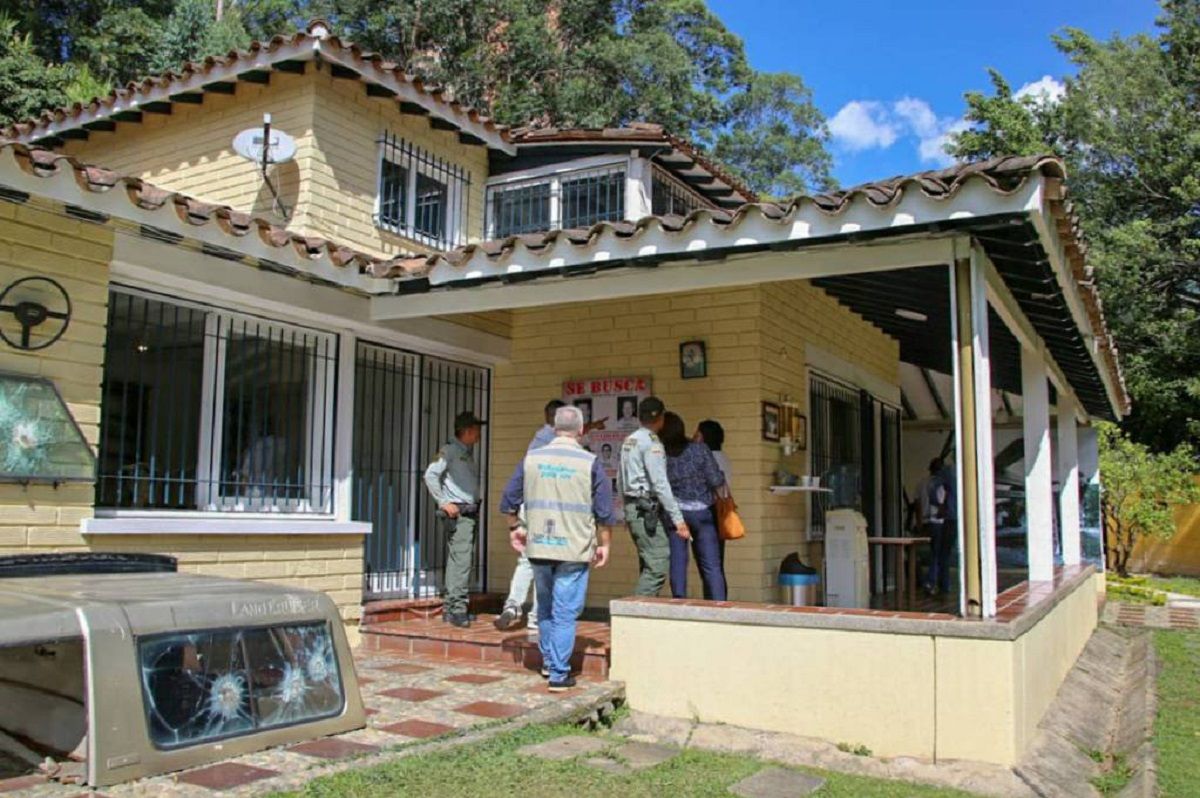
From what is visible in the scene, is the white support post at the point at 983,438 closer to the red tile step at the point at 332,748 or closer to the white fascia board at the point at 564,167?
the red tile step at the point at 332,748

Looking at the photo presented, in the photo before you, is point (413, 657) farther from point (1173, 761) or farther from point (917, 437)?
point (917, 437)

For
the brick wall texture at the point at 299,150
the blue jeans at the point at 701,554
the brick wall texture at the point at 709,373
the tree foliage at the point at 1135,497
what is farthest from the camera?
the tree foliage at the point at 1135,497

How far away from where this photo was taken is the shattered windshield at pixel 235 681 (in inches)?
144

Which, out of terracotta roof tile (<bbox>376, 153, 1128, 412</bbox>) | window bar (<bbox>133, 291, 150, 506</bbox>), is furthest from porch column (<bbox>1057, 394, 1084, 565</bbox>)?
window bar (<bbox>133, 291, 150, 506</bbox>)

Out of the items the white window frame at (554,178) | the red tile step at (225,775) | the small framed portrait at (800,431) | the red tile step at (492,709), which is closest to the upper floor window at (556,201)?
the white window frame at (554,178)

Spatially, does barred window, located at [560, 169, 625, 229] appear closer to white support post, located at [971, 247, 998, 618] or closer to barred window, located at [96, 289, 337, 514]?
barred window, located at [96, 289, 337, 514]

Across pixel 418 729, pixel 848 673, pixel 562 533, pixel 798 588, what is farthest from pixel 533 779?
pixel 798 588

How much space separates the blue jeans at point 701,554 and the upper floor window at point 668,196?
4.62 m

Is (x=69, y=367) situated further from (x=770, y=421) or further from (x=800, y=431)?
(x=800, y=431)

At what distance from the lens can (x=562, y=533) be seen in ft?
18.7

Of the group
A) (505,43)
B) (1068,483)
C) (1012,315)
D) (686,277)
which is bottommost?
(1068,483)

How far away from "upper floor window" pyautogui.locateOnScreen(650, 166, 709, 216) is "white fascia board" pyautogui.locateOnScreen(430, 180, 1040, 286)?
14.5 feet

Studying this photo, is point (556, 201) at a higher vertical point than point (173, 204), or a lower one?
higher

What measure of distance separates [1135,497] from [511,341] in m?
13.2
